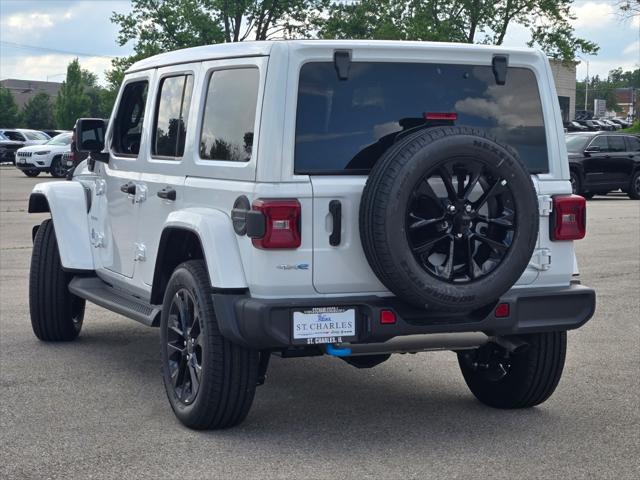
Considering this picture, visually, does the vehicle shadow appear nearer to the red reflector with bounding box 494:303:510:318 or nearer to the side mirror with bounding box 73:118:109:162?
the red reflector with bounding box 494:303:510:318

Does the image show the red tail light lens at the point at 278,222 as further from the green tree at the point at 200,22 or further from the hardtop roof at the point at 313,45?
the green tree at the point at 200,22

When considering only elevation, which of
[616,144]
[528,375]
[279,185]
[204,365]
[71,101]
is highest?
[71,101]

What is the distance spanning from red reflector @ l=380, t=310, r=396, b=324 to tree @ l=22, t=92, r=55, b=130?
113968 mm

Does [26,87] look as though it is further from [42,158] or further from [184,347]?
[184,347]

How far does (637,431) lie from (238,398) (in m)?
2.06

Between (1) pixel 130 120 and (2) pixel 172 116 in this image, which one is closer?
(2) pixel 172 116

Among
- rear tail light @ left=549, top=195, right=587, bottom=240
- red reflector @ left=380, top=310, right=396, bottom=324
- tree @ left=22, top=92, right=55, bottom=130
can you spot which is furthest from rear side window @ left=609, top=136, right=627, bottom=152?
tree @ left=22, top=92, right=55, bottom=130

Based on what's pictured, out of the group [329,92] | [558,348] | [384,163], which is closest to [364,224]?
[384,163]

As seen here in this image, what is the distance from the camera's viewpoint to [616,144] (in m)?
26.3

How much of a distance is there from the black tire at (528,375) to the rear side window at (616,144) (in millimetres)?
20800

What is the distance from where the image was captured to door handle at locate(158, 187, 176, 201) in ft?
20.1

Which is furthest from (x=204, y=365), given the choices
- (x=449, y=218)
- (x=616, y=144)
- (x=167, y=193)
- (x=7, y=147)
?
(x=7, y=147)

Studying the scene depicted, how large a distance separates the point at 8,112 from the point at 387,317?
4235 inches

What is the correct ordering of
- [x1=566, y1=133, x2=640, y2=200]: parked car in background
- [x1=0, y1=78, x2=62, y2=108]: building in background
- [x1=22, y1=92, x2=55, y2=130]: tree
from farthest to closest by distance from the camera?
[x1=0, y1=78, x2=62, y2=108]: building in background < [x1=22, y1=92, x2=55, y2=130]: tree < [x1=566, y1=133, x2=640, y2=200]: parked car in background
